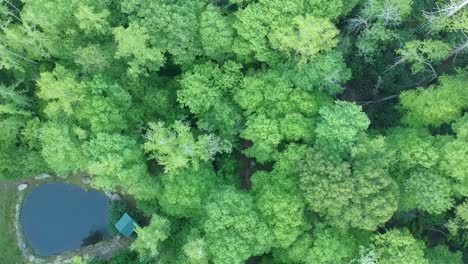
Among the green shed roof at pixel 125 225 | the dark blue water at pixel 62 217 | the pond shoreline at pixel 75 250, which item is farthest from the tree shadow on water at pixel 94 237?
the green shed roof at pixel 125 225

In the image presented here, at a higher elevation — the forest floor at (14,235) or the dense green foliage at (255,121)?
the dense green foliage at (255,121)

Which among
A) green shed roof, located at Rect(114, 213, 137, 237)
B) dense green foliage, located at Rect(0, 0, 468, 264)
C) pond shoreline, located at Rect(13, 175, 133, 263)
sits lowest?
pond shoreline, located at Rect(13, 175, 133, 263)

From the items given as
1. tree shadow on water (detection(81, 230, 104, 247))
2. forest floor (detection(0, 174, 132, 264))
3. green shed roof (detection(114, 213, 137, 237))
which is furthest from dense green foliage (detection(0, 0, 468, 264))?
tree shadow on water (detection(81, 230, 104, 247))

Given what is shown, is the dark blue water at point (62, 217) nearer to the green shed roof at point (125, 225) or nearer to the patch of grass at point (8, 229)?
the patch of grass at point (8, 229)

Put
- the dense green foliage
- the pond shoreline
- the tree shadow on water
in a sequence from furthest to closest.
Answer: the tree shadow on water, the pond shoreline, the dense green foliage

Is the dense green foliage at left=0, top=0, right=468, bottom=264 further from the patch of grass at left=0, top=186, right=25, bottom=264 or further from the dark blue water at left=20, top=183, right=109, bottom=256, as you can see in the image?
the patch of grass at left=0, top=186, right=25, bottom=264

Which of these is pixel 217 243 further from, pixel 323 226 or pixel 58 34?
pixel 58 34
